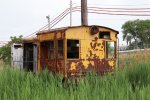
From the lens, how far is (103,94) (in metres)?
5.80

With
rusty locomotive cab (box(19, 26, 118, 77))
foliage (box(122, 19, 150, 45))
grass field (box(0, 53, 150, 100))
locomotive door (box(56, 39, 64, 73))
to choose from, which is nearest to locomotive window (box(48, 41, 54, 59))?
rusty locomotive cab (box(19, 26, 118, 77))

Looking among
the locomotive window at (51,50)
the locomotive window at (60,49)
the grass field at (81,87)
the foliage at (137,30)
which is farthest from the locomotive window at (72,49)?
the foliage at (137,30)

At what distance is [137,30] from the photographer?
5856 centimetres

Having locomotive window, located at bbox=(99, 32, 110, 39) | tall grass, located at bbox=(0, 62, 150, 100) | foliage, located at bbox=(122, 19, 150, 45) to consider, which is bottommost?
tall grass, located at bbox=(0, 62, 150, 100)

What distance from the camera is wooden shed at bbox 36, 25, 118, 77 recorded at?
12312mm

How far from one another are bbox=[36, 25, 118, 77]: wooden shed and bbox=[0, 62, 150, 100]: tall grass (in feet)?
10.7

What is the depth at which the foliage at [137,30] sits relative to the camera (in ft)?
181

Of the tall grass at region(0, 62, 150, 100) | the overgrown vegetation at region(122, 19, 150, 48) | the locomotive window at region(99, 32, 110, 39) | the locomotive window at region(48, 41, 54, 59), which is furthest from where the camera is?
the overgrown vegetation at region(122, 19, 150, 48)

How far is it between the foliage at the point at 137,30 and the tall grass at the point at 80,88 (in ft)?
144

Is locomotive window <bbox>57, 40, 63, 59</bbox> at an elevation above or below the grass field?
above

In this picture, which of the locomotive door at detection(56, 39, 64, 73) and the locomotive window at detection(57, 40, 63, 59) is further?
the locomotive window at detection(57, 40, 63, 59)

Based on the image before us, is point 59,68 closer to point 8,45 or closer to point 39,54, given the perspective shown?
point 39,54

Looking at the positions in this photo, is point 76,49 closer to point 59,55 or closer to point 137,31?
point 59,55

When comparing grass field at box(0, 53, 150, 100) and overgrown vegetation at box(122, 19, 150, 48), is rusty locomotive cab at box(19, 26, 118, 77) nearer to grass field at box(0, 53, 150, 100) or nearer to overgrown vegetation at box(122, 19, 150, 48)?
grass field at box(0, 53, 150, 100)
